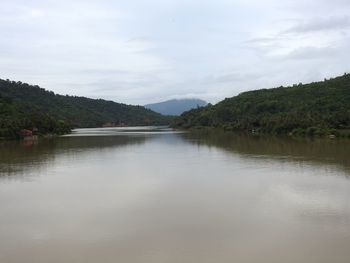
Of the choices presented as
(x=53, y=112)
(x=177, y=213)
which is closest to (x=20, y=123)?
(x=53, y=112)

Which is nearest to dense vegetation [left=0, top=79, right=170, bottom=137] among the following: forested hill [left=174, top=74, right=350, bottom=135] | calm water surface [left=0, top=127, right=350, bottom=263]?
forested hill [left=174, top=74, right=350, bottom=135]

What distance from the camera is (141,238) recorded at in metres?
8.67

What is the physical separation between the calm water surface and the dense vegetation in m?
26.9

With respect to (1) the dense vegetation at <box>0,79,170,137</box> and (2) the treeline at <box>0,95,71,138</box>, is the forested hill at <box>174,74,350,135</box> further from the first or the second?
(2) the treeline at <box>0,95,71,138</box>

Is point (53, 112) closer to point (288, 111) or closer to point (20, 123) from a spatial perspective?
point (20, 123)

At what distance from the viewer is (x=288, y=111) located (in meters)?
54.7

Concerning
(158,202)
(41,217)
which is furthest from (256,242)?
(41,217)

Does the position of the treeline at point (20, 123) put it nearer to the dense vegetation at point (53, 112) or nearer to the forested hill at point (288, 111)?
the dense vegetation at point (53, 112)

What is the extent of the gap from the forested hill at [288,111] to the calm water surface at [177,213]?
901 inches

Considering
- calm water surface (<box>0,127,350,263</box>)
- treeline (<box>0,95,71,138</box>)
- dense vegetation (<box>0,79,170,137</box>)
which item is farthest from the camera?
dense vegetation (<box>0,79,170,137</box>)

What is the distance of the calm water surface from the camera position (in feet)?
25.6

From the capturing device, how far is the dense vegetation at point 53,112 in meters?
44.8

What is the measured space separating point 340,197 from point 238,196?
271 cm

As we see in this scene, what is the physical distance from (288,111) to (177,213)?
46292 mm
